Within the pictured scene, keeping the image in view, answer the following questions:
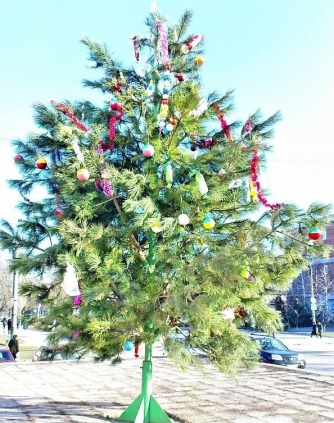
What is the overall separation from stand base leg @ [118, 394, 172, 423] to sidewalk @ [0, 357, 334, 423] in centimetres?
32

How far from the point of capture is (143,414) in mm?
5871

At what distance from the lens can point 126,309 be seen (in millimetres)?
5105

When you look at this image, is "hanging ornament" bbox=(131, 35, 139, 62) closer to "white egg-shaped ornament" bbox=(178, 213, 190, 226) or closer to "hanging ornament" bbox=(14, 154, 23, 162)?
"hanging ornament" bbox=(14, 154, 23, 162)

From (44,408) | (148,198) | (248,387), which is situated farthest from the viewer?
(248,387)

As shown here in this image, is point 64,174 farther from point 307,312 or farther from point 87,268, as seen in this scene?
point 307,312

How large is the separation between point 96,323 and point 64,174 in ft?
5.97

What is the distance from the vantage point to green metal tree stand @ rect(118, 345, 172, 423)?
5.88m

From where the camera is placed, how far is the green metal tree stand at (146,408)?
19.3ft

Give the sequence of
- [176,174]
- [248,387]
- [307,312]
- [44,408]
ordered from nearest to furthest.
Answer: [176,174], [44,408], [248,387], [307,312]

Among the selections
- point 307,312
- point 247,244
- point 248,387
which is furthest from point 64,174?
point 307,312

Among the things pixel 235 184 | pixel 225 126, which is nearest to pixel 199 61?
pixel 225 126

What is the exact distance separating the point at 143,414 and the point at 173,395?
93.9 inches

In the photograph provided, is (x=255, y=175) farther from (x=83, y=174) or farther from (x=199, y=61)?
(x=83, y=174)

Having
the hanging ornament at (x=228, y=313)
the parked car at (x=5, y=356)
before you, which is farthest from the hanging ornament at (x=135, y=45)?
the parked car at (x=5, y=356)
